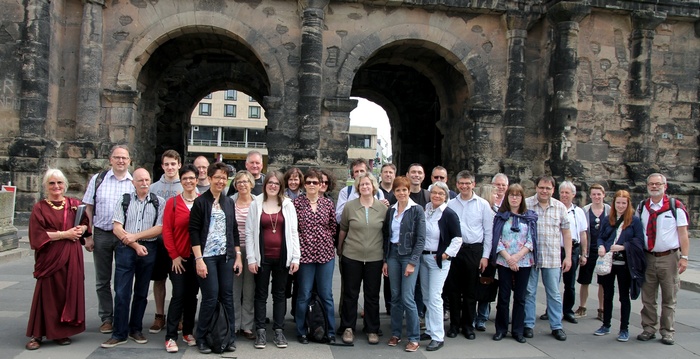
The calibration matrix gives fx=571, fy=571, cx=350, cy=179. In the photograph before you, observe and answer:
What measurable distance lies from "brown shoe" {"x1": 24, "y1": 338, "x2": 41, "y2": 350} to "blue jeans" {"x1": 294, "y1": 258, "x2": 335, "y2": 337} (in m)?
2.39

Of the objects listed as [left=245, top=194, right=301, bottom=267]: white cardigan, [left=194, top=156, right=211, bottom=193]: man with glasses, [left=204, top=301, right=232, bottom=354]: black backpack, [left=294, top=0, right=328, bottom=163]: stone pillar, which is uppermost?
[left=294, top=0, right=328, bottom=163]: stone pillar

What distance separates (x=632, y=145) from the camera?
14.4m

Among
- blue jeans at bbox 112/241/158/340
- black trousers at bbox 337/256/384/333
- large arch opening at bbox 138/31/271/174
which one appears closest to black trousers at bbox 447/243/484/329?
black trousers at bbox 337/256/384/333

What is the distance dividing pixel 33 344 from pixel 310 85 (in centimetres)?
905

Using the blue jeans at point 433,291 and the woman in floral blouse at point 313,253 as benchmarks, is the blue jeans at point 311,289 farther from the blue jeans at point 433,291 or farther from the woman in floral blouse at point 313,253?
the blue jeans at point 433,291

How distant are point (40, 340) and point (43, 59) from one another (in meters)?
8.98

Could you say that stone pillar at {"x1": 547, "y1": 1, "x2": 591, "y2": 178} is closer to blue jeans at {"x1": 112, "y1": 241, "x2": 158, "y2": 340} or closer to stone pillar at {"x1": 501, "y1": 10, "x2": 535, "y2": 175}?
stone pillar at {"x1": 501, "y1": 10, "x2": 535, "y2": 175}

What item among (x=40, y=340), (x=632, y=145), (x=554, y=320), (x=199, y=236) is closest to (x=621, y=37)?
(x=632, y=145)

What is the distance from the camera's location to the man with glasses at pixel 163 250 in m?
5.80

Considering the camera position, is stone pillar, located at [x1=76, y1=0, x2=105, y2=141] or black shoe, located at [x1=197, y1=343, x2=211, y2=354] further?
stone pillar, located at [x1=76, y1=0, x2=105, y2=141]

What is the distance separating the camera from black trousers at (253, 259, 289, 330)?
560 centimetres

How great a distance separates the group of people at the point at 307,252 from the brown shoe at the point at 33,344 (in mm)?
13

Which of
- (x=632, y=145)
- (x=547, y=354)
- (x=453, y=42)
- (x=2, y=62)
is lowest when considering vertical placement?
(x=547, y=354)

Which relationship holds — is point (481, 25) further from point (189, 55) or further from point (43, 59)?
point (43, 59)
